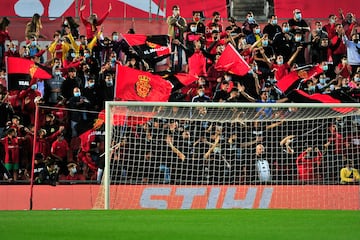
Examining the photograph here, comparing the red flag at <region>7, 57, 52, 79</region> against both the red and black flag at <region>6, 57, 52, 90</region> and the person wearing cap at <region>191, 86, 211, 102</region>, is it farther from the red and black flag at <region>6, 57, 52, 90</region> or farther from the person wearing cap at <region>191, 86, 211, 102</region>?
the person wearing cap at <region>191, 86, 211, 102</region>

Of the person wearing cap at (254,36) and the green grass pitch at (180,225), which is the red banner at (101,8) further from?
the green grass pitch at (180,225)

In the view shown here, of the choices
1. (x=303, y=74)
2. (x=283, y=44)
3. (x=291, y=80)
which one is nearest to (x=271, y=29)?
(x=283, y=44)

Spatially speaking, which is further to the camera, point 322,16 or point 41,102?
point 322,16

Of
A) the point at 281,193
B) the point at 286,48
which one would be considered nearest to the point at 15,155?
the point at 281,193

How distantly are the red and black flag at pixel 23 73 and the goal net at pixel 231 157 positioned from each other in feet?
10.6

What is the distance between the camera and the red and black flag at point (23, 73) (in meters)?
19.8

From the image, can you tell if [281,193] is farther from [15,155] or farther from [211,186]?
[15,155]

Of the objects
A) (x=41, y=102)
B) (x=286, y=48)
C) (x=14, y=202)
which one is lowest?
(x=14, y=202)

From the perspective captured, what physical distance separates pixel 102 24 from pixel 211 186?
26.7 ft

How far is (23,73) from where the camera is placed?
19.9 metres

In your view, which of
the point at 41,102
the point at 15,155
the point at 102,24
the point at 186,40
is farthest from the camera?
the point at 102,24

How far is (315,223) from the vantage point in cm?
1069

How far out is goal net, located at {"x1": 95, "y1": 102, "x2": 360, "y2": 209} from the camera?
54.8 feet

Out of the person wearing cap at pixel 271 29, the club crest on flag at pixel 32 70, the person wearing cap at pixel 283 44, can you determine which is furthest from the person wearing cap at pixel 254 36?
the club crest on flag at pixel 32 70
